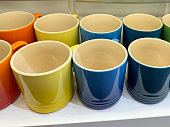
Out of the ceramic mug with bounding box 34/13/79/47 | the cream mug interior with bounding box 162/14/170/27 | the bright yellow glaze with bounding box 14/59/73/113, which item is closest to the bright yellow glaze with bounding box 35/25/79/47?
the ceramic mug with bounding box 34/13/79/47

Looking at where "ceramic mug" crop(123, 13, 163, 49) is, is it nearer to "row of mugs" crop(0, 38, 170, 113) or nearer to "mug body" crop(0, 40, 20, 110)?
"row of mugs" crop(0, 38, 170, 113)

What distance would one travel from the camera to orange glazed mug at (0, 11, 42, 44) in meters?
0.49

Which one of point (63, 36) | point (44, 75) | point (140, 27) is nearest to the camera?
point (44, 75)

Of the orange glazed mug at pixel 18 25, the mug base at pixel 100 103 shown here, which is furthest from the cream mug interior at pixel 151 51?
the orange glazed mug at pixel 18 25

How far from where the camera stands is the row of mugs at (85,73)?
37 cm

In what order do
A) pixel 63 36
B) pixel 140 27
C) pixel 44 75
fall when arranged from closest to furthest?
pixel 44 75 → pixel 63 36 → pixel 140 27

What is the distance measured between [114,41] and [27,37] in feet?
0.76

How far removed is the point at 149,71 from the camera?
38 cm

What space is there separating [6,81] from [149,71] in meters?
0.30

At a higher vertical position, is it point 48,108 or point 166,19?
point 166,19

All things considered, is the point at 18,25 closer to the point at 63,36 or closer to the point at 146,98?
the point at 63,36

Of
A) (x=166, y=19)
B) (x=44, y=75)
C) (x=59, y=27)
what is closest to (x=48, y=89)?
(x=44, y=75)

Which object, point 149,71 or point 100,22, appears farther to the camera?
point 100,22

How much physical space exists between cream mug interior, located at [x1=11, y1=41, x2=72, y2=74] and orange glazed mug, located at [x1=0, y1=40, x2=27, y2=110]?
21 millimetres
